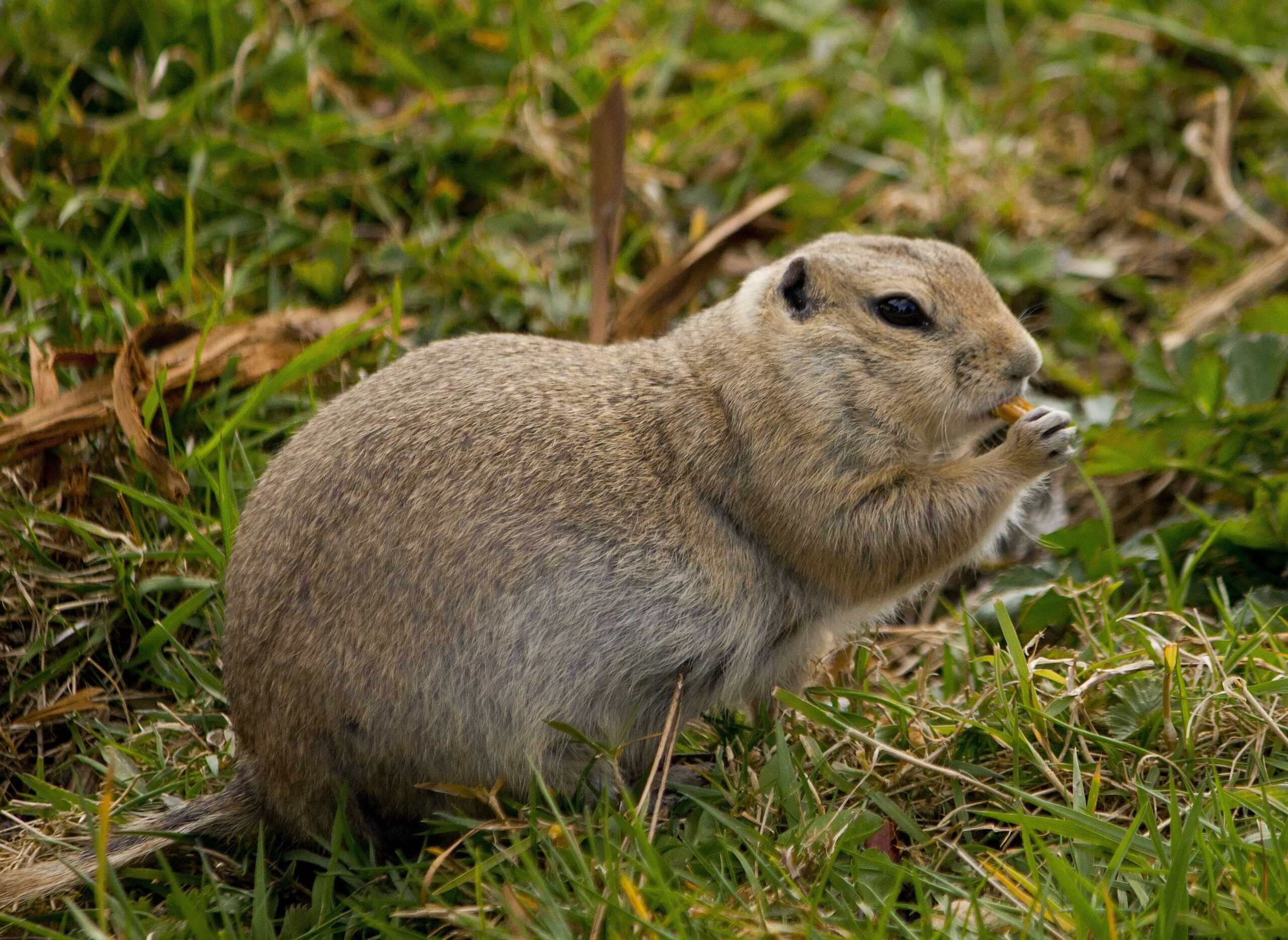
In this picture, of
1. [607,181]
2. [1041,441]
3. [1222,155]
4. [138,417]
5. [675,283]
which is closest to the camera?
[1041,441]

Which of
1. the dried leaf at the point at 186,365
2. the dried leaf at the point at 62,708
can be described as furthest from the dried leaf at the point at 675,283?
the dried leaf at the point at 62,708

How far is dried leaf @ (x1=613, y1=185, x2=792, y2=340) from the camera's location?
5.42 m

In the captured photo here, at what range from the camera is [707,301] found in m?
5.78

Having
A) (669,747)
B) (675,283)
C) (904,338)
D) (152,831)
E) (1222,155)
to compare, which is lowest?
(152,831)

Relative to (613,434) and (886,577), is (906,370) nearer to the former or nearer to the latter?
(886,577)

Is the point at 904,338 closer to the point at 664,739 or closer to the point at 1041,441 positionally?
the point at 1041,441

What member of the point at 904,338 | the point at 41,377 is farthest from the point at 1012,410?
the point at 41,377

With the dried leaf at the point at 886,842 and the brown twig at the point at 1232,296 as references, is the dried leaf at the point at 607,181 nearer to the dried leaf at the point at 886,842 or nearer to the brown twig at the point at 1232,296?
the brown twig at the point at 1232,296

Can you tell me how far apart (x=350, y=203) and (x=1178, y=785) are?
4277mm

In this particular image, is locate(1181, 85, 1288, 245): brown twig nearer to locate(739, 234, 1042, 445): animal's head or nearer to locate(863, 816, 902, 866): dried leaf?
locate(739, 234, 1042, 445): animal's head

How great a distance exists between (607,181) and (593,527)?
2.31 metres

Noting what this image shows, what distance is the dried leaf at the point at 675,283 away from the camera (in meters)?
5.42

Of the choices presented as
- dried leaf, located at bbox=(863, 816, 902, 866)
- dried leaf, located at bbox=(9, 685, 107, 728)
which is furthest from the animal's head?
dried leaf, located at bbox=(9, 685, 107, 728)

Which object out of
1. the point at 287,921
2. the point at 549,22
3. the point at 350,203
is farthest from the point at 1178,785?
the point at 549,22
